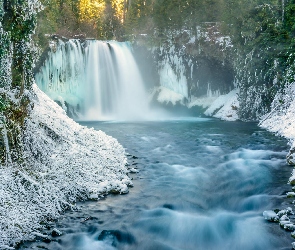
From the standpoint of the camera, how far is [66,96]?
87.3 ft

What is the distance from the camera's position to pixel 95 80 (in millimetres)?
27969

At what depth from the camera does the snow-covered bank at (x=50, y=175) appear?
18.8 feet

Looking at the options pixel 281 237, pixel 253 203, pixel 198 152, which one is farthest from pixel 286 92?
pixel 281 237

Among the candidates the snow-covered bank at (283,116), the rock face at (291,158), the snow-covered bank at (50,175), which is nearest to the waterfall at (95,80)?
the snow-covered bank at (283,116)

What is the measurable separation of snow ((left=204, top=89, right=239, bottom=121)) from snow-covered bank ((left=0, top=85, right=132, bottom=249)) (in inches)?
564

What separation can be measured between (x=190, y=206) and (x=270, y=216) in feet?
5.94

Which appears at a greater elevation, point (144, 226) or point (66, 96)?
point (66, 96)

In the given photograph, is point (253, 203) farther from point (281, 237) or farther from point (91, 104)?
point (91, 104)

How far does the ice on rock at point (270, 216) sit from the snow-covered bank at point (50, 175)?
135 inches

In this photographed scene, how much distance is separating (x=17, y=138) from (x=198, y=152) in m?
7.78

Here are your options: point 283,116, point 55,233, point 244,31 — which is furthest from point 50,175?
point 244,31

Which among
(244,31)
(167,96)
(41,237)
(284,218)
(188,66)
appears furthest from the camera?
(167,96)

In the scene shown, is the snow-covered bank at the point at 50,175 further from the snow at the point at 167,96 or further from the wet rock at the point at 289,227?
the snow at the point at 167,96

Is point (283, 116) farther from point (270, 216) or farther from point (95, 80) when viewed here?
point (95, 80)
